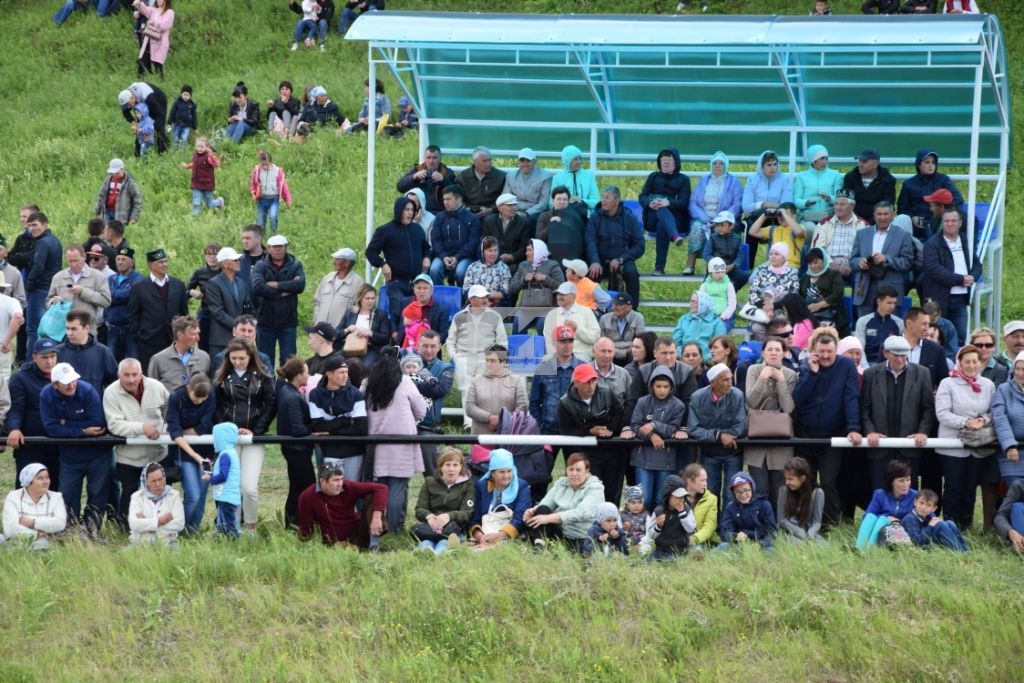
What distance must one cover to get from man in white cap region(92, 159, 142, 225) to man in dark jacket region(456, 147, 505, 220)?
538 centimetres

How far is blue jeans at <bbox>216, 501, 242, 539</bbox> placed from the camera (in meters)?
14.1

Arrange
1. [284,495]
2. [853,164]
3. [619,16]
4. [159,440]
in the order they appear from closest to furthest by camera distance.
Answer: [159,440], [284,495], [619,16], [853,164]

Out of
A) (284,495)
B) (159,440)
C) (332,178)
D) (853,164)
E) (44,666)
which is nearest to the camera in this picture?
(44,666)

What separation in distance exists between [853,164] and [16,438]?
11.8 m

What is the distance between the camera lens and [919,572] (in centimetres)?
1328

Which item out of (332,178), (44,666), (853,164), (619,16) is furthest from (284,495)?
(332,178)

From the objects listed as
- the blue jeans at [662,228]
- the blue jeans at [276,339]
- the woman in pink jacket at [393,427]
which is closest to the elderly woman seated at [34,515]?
the woman in pink jacket at [393,427]

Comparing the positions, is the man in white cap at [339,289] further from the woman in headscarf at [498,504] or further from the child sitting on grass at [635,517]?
the child sitting on grass at [635,517]

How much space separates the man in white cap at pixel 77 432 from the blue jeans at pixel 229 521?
1.03 meters

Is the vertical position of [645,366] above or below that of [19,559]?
above

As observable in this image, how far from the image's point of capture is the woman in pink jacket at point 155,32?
34312 millimetres

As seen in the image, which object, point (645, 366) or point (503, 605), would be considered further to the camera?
point (645, 366)

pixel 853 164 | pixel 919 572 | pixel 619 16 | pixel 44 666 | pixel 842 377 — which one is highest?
pixel 619 16

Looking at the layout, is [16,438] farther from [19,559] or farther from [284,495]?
[284,495]
